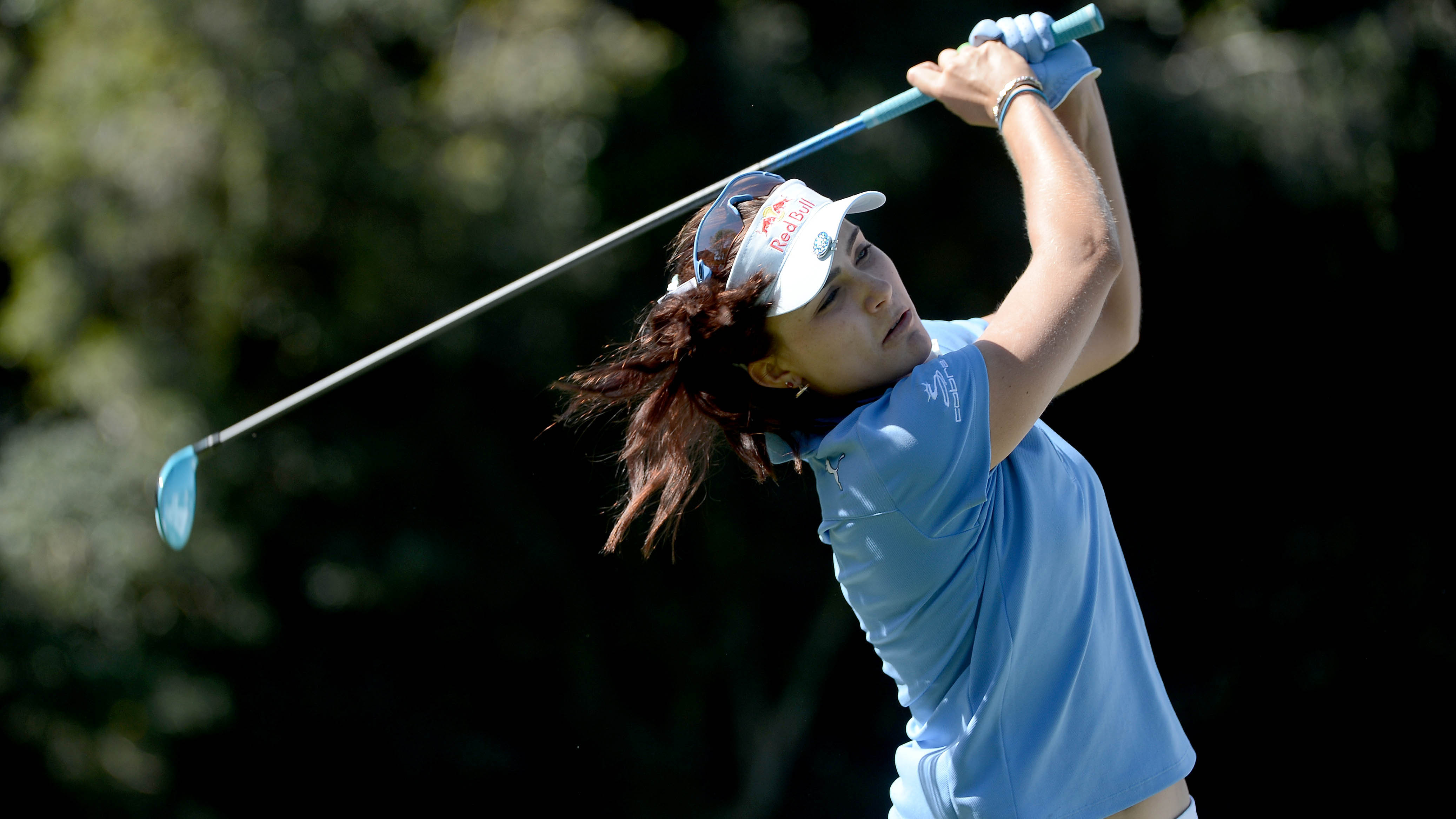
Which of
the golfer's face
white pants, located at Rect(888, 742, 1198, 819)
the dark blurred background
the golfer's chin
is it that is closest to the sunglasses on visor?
the golfer's face

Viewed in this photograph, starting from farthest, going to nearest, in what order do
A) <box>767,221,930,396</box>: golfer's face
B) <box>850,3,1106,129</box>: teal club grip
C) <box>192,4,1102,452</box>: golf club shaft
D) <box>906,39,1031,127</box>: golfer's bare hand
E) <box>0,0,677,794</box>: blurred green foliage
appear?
1. <box>0,0,677,794</box>: blurred green foliage
2. <box>192,4,1102,452</box>: golf club shaft
3. <box>850,3,1106,129</box>: teal club grip
4. <box>906,39,1031,127</box>: golfer's bare hand
5. <box>767,221,930,396</box>: golfer's face

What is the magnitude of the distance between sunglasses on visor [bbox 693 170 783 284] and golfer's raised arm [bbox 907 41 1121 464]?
313mm

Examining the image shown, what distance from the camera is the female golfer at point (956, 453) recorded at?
1233 mm

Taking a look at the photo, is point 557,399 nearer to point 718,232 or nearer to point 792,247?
point 718,232

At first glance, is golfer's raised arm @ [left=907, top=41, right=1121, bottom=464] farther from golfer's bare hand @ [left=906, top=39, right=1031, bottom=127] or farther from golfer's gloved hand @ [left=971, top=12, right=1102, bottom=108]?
golfer's gloved hand @ [left=971, top=12, right=1102, bottom=108]

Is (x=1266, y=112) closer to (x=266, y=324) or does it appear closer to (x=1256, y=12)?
(x=1256, y=12)

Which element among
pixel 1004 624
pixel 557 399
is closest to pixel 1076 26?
pixel 1004 624

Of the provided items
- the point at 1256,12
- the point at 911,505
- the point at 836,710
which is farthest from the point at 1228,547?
the point at 911,505

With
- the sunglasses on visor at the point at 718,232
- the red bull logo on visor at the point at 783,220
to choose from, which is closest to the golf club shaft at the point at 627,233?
the sunglasses on visor at the point at 718,232

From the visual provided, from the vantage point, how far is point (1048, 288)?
4.02 ft

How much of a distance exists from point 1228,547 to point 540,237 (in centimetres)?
343

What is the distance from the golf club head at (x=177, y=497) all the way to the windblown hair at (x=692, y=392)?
872 mm

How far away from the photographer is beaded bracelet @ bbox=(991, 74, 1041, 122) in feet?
4.57

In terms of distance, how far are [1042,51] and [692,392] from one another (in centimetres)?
61
